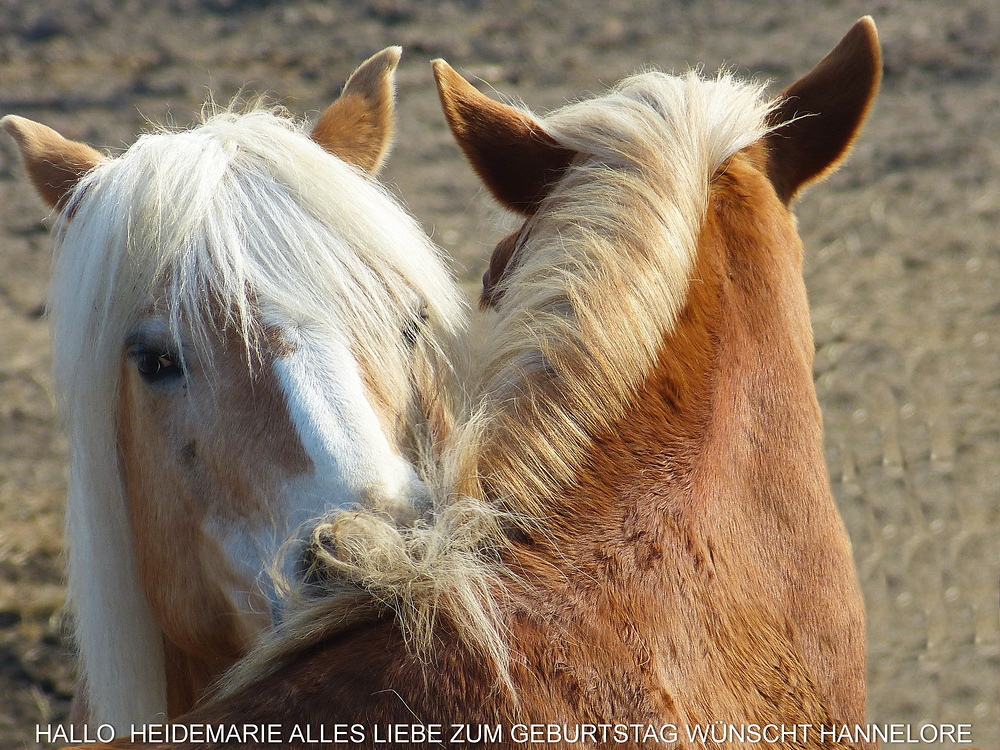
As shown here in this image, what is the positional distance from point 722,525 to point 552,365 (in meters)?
0.27

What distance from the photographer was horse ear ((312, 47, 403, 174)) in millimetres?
1627

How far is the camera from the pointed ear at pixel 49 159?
1.58 meters

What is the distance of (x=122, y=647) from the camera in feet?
4.78

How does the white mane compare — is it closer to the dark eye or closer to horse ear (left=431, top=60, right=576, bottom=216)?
the dark eye

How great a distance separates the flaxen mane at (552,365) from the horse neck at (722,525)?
36 millimetres

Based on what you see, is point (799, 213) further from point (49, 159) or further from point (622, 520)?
point (622, 520)

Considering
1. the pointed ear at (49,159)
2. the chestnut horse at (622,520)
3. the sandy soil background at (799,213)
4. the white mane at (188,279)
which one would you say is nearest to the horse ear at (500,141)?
the chestnut horse at (622,520)

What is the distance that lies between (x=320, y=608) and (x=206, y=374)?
57 cm

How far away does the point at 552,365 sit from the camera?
0.92 meters

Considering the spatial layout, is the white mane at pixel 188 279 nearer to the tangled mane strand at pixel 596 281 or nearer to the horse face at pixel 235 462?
the horse face at pixel 235 462

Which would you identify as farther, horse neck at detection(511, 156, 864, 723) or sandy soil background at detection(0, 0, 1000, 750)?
sandy soil background at detection(0, 0, 1000, 750)

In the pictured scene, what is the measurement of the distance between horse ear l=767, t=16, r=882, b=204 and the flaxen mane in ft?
0.40

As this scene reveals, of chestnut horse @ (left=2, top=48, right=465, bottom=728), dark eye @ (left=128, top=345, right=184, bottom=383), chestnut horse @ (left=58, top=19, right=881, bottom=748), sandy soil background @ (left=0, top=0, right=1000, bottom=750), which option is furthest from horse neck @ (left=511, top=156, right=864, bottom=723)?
sandy soil background @ (left=0, top=0, right=1000, bottom=750)

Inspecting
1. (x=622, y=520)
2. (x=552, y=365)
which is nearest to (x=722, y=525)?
(x=622, y=520)
